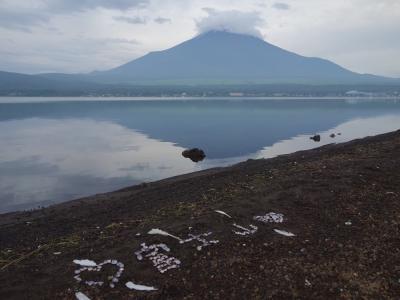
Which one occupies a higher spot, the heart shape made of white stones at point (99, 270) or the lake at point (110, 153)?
the heart shape made of white stones at point (99, 270)

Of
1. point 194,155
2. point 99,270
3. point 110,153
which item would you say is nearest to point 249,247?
point 99,270

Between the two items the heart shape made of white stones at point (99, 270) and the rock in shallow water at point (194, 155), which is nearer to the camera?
the heart shape made of white stones at point (99, 270)

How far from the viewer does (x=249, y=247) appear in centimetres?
823

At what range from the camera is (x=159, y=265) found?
7602 mm

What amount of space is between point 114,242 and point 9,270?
1.87m

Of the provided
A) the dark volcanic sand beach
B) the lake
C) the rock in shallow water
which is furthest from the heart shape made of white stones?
A: the rock in shallow water

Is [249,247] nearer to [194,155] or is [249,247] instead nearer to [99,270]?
[99,270]

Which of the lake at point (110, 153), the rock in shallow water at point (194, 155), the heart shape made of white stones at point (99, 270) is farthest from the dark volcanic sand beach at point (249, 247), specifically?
the rock in shallow water at point (194, 155)

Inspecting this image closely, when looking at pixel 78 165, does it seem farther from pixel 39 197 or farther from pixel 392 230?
pixel 392 230

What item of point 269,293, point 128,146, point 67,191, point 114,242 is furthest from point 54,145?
point 269,293

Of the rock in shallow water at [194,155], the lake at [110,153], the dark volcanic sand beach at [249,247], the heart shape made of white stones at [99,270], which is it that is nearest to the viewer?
the dark volcanic sand beach at [249,247]

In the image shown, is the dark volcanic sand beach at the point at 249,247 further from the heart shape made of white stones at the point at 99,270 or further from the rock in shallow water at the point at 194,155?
the rock in shallow water at the point at 194,155

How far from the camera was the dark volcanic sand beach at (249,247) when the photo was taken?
6.98 meters

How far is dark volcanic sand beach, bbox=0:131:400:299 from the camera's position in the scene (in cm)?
698
